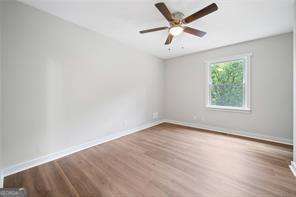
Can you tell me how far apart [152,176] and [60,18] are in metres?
3.10

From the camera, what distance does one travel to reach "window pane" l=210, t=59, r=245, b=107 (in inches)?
146

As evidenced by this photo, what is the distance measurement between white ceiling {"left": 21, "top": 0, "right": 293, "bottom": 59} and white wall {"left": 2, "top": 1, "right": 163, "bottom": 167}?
31 cm

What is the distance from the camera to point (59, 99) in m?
2.55

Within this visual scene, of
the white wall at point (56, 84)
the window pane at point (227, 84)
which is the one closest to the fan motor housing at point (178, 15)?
the white wall at point (56, 84)

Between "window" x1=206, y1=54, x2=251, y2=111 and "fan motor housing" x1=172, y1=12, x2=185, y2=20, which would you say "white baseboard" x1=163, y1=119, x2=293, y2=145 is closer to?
"window" x1=206, y1=54, x2=251, y2=111

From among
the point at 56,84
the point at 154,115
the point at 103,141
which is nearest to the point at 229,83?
the point at 154,115

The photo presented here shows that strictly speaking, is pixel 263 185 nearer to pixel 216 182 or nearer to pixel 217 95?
pixel 216 182

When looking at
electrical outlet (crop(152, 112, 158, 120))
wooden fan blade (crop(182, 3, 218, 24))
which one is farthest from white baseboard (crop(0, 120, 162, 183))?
wooden fan blade (crop(182, 3, 218, 24))

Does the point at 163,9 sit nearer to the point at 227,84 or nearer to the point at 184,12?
the point at 184,12

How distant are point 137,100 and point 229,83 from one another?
8.63 ft

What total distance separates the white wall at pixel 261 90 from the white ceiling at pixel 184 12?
1.10 ft

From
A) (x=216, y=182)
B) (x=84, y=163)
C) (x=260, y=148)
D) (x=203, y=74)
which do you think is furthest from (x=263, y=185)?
(x=203, y=74)

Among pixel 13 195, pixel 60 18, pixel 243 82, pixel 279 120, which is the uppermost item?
pixel 60 18

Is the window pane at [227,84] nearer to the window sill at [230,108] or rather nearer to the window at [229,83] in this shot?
the window at [229,83]
